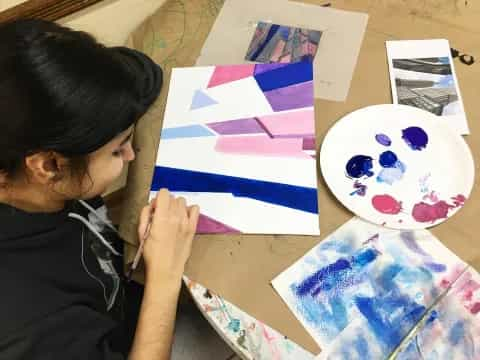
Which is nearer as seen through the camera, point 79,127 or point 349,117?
point 79,127

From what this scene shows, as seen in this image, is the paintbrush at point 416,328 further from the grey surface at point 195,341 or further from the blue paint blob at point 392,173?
the grey surface at point 195,341

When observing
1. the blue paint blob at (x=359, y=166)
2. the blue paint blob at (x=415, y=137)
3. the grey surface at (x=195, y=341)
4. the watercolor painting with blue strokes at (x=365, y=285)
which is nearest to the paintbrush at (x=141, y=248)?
the watercolor painting with blue strokes at (x=365, y=285)

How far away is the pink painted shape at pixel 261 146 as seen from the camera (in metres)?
0.83

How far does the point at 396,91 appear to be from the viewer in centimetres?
87

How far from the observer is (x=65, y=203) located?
0.80 metres

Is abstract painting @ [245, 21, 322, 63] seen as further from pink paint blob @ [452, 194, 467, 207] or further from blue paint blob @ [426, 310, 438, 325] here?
blue paint blob @ [426, 310, 438, 325]

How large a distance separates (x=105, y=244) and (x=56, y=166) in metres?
0.25

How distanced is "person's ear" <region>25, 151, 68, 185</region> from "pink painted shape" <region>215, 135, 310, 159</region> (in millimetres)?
280

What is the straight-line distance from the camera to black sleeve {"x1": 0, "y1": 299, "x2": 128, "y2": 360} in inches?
24.0

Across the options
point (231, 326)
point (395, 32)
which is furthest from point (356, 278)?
point (395, 32)

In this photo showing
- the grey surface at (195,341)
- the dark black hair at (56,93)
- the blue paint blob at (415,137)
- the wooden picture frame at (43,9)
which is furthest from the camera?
the grey surface at (195,341)

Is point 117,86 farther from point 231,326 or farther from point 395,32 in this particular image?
point 395,32

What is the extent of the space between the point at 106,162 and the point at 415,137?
1.66ft

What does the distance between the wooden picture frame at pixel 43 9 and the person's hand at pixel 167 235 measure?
0.55m
